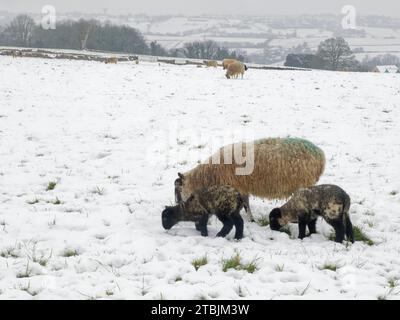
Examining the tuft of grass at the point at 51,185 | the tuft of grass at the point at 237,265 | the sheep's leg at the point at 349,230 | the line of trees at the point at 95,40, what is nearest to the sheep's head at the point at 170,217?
the tuft of grass at the point at 237,265

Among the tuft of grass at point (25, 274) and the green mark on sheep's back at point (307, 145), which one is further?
the green mark on sheep's back at point (307, 145)

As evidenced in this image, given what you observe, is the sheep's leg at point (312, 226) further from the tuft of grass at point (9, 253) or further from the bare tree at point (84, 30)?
the bare tree at point (84, 30)

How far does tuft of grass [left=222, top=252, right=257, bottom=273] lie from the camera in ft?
18.2

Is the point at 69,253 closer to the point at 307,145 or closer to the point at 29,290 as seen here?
the point at 29,290

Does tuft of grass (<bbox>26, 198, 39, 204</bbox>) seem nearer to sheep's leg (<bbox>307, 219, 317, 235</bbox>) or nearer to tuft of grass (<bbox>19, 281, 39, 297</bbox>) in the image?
tuft of grass (<bbox>19, 281, 39, 297</bbox>)

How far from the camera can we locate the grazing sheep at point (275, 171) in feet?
24.1

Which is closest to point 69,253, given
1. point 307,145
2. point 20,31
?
point 307,145

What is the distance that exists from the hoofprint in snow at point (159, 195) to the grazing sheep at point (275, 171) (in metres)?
0.63

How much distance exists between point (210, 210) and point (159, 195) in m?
2.02

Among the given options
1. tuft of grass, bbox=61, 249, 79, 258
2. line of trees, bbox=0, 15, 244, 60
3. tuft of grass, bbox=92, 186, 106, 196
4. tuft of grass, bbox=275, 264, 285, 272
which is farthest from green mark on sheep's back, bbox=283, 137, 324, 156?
line of trees, bbox=0, 15, 244, 60

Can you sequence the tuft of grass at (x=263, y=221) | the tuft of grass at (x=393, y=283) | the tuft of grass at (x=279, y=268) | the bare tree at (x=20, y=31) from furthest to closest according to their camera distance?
1. the bare tree at (x=20, y=31)
2. the tuft of grass at (x=263, y=221)
3. the tuft of grass at (x=279, y=268)
4. the tuft of grass at (x=393, y=283)

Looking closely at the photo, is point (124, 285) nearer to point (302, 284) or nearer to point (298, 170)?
point (302, 284)

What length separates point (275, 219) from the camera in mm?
6996

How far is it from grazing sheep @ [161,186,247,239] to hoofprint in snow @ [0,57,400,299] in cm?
22
